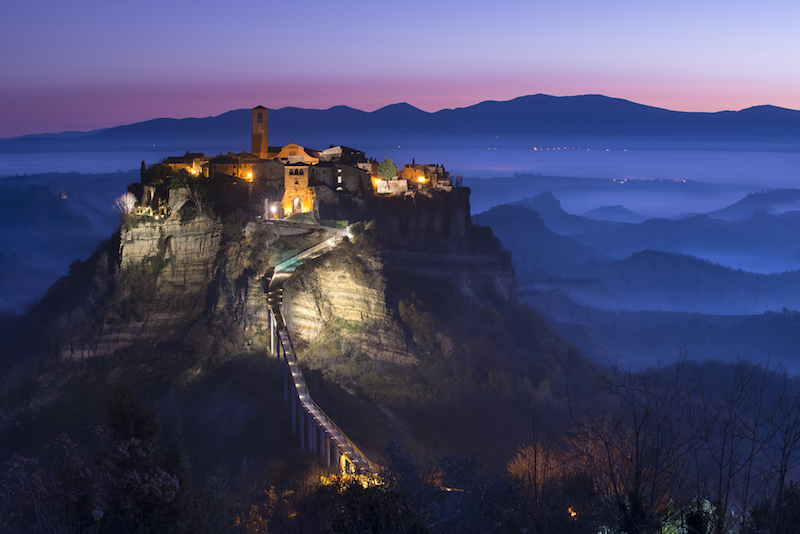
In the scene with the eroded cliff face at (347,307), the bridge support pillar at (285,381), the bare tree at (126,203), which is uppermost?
the bare tree at (126,203)

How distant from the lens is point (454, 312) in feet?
174

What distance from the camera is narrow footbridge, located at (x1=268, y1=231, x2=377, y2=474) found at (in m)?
29.9

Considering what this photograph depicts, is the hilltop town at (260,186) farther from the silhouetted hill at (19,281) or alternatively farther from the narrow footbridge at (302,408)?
the silhouetted hill at (19,281)

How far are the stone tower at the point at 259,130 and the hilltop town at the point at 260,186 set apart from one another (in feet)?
9.63

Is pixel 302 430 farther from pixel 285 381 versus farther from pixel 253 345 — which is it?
pixel 253 345

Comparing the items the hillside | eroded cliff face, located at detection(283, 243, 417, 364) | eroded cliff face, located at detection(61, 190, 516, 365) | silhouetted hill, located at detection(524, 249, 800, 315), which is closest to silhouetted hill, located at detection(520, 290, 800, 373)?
silhouetted hill, located at detection(524, 249, 800, 315)

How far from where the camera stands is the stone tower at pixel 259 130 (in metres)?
57.6

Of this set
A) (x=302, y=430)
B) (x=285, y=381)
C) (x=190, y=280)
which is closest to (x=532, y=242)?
(x=190, y=280)

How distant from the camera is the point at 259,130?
57.7 m

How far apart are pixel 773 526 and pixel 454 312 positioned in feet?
135

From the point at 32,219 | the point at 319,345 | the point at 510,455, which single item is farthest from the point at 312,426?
the point at 32,219

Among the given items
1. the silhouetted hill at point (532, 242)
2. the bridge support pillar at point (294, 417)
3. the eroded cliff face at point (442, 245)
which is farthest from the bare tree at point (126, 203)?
the silhouetted hill at point (532, 242)

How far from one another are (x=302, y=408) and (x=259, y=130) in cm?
3208

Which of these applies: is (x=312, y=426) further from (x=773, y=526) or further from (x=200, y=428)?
(x=773, y=526)
